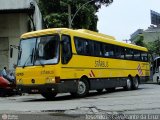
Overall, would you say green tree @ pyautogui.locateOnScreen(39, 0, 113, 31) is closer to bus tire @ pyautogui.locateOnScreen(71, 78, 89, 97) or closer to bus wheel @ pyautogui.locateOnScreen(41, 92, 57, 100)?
bus tire @ pyautogui.locateOnScreen(71, 78, 89, 97)

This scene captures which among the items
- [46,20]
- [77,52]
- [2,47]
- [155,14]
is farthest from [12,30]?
[155,14]

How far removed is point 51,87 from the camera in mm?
18484

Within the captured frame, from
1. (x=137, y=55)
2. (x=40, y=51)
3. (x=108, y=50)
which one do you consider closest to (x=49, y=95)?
(x=40, y=51)

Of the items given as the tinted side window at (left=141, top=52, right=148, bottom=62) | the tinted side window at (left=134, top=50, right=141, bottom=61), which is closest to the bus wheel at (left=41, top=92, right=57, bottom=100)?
the tinted side window at (left=134, top=50, right=141, bottom=61)

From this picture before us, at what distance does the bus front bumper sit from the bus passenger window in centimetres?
96

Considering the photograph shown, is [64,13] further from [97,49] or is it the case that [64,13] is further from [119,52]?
[97,49]

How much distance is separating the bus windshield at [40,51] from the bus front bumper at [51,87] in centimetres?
92

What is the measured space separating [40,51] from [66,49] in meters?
1.10

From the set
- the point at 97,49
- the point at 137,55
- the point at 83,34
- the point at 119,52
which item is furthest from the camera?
the point at 137,55

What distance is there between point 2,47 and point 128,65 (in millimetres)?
10766

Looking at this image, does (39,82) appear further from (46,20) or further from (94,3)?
(94,3)

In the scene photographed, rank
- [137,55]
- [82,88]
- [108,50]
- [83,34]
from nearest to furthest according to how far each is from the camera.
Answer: [82,88] < [83,34] < [108,50] < [137,55]

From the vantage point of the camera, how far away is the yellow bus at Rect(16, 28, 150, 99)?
1869 centimetres

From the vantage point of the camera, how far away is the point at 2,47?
111 ft
